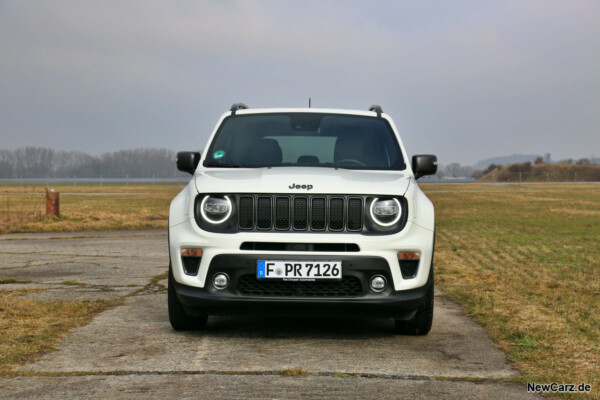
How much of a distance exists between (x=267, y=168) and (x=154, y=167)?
636 ft

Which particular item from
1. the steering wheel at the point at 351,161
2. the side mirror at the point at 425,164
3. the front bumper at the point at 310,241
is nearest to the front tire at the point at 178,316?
the front bumper at the point at 310,241

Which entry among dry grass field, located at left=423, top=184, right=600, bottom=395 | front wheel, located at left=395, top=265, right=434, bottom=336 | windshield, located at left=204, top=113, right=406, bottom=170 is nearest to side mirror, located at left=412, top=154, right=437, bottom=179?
windshield, located at left=204, top=113, right=406, bottom=170

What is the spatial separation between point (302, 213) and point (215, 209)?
663mm

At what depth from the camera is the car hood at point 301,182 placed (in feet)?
19.5

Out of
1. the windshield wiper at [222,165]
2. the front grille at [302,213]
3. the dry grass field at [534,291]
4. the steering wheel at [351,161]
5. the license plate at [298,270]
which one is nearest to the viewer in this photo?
the dry grass field at [534,291]

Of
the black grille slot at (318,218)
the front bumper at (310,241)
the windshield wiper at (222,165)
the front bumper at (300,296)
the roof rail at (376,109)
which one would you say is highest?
the roof rail at (376,109)

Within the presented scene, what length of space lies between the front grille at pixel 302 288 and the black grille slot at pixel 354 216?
388mm

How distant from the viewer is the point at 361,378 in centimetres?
483

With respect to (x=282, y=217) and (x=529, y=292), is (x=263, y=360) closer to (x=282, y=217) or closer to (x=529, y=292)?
(x=282, y=217)

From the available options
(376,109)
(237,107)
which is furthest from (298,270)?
(376,109)

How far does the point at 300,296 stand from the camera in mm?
5828

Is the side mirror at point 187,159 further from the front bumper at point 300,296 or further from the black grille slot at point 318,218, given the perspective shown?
the black grille slot at point 318,218

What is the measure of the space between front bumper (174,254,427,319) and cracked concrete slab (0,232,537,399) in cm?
28

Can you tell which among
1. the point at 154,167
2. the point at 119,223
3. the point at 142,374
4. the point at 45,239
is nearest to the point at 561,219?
the point at 119,223
